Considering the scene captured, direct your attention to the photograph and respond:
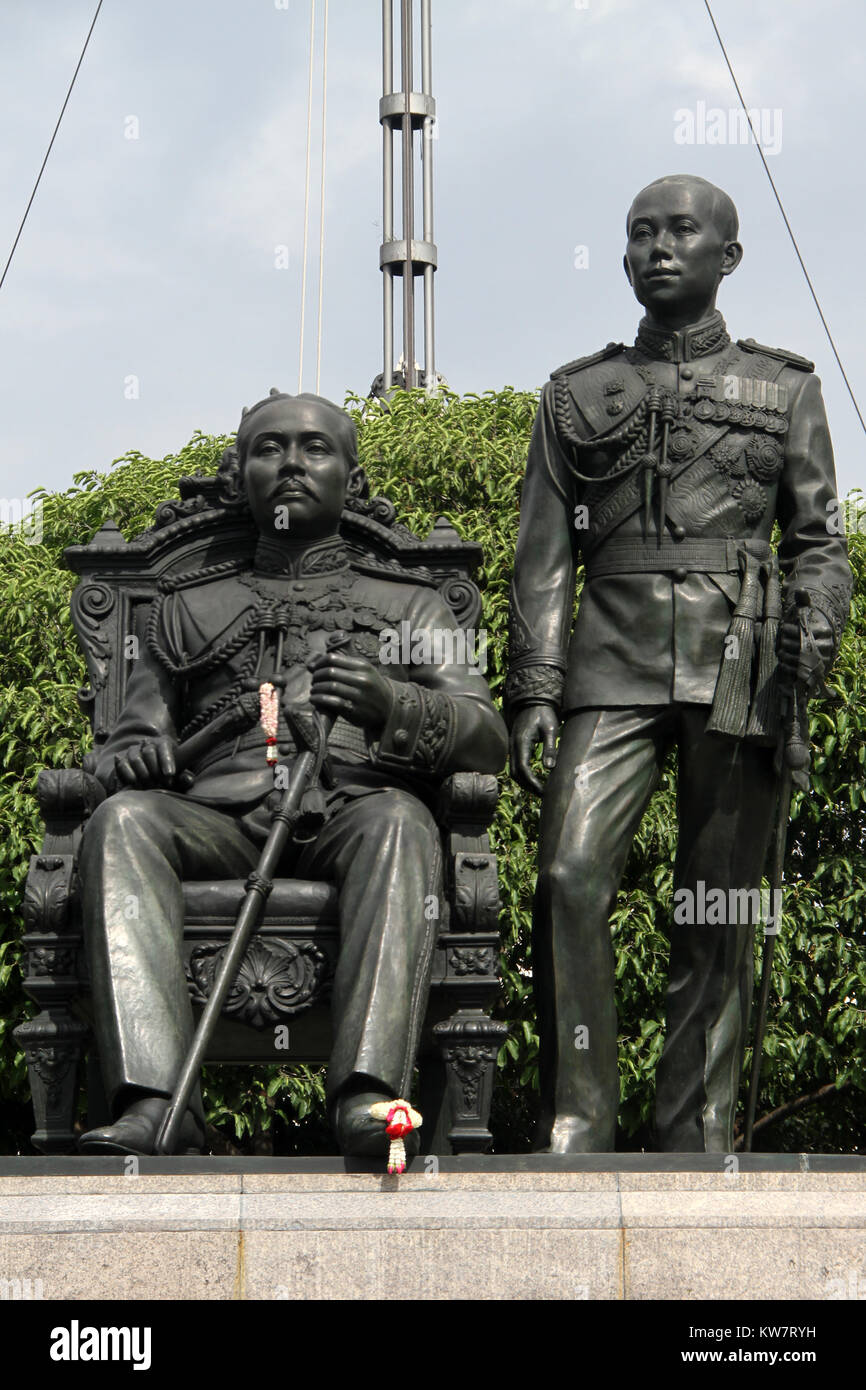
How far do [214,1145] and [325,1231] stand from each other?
962cm

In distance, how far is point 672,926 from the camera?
21.6 ft

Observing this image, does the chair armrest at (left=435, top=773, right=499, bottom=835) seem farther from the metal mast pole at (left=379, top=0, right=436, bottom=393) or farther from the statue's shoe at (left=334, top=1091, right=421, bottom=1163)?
the metal mast pole at (left=379, top=0, right=436, bottom=393)

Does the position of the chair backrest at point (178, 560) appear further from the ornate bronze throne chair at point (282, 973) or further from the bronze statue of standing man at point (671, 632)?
the ornate bronze throne chair at point (282, 973)

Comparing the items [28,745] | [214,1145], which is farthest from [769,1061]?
[28,745]

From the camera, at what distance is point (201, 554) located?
25.1 feet

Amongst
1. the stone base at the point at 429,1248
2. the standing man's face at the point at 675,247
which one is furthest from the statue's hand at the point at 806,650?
the stone base at the point at 429,1248

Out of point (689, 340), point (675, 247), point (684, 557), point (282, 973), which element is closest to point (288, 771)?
point (282, 973)

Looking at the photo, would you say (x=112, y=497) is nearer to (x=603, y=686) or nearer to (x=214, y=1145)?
(x=214, y=1145)

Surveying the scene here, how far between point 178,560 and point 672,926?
7.56ft

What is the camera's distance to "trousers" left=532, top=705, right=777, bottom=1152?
252 inches

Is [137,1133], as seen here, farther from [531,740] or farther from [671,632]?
[671,632]

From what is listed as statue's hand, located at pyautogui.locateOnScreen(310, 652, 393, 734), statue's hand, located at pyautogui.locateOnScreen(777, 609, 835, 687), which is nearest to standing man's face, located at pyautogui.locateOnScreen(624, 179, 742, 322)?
statue's hand, located at pyautogui.locateOnScreen(777, 609, 835, 687)

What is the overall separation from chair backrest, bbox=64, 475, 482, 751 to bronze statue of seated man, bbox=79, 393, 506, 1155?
0.15 meters

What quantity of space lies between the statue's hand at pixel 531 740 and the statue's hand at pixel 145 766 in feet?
3.70
